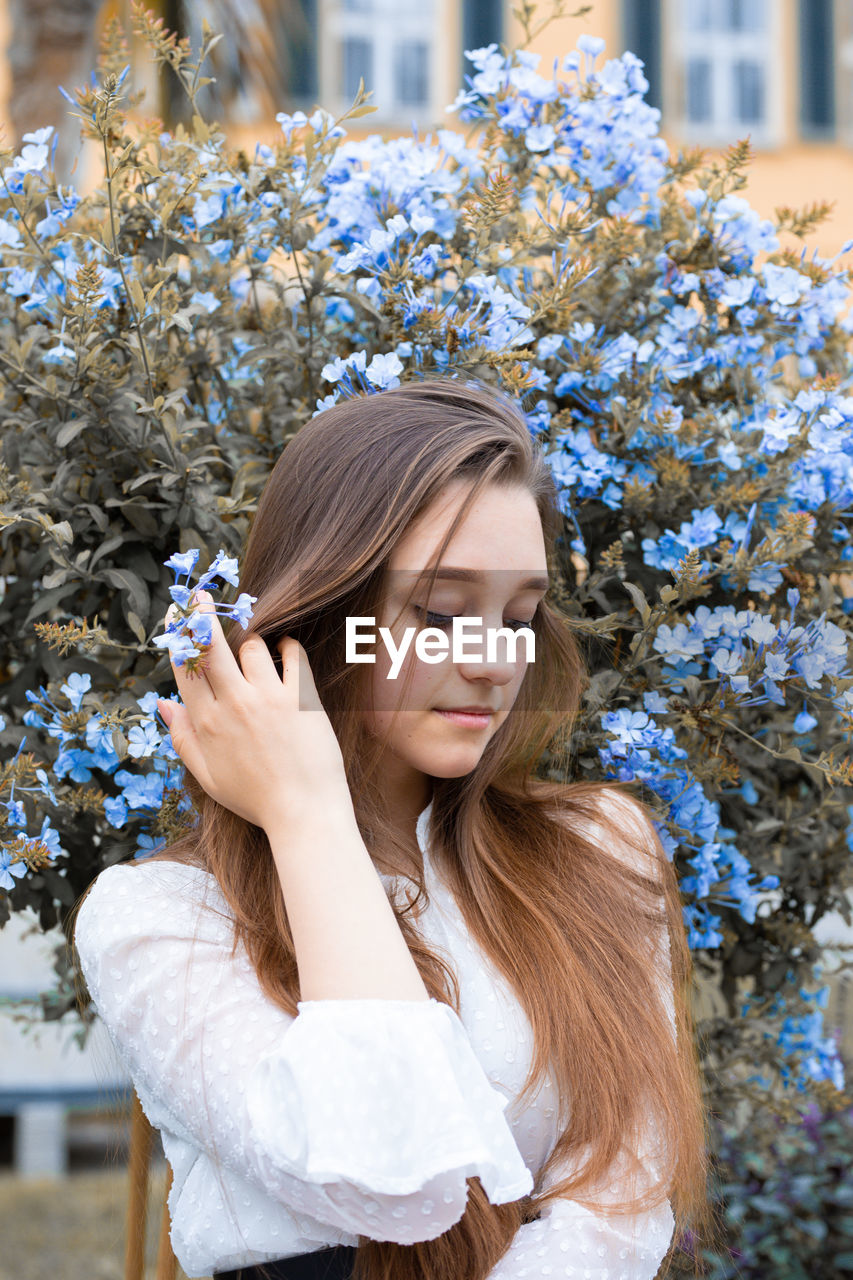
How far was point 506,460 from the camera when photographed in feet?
4.85

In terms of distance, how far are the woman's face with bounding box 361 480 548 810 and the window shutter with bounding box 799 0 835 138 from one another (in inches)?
330

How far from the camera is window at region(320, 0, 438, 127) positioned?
8.60 m

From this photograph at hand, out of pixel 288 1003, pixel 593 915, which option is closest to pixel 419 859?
pixel 593 915

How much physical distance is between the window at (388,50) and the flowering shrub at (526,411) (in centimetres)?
722

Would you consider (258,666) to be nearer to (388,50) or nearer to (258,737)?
(258,737)

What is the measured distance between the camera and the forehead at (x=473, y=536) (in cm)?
141

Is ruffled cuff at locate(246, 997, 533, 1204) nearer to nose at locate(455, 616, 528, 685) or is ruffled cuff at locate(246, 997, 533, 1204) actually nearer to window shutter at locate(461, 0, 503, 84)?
nose at locate(455, 616, 528, 685)

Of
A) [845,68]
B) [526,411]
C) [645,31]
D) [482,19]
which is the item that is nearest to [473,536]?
[526,411]

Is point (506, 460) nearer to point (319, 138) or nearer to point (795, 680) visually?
point (795, 680)

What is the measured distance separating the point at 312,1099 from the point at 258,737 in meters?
0.36

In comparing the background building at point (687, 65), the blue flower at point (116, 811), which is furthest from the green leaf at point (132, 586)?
the background building at point (687, 65)

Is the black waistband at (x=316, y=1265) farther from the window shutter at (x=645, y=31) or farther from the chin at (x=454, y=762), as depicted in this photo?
the window shutter at (x=645, y=31)

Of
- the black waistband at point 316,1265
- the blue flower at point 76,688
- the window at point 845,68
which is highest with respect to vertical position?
the window at point 845,68

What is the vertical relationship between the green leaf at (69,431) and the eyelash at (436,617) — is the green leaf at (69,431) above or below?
above
